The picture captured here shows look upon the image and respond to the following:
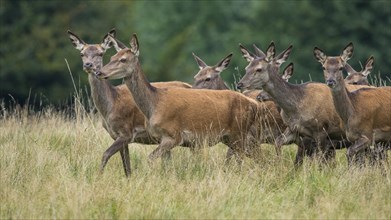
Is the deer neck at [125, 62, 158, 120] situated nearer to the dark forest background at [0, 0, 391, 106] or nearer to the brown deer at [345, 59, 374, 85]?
the brown deer at [345, 59, 374, 85]

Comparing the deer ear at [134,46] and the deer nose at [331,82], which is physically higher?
the deer ear at [134,46]

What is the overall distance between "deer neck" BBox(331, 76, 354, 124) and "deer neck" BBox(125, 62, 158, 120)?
217 cm

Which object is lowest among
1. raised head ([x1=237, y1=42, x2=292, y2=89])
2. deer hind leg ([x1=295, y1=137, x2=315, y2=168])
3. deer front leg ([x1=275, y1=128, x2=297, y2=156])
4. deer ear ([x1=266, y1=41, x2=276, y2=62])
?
deer hind leg ([x1=295, y1=137, x2=315, y2=168])

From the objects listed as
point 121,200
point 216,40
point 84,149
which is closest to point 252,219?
point 121,200

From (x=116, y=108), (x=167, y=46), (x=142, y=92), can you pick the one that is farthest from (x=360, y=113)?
(x=167, y=46)

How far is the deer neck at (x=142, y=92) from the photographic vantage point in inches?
497

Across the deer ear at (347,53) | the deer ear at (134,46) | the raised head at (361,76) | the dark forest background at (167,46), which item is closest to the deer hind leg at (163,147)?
the deer ear at (134,46)

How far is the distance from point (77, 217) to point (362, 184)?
3164mm

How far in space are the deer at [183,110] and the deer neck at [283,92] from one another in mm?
288

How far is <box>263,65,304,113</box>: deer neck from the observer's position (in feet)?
43.1

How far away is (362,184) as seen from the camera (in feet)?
35.7

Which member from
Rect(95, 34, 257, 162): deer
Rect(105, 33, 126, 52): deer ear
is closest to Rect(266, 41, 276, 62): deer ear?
Rect(95, 34, 257, 162): deer

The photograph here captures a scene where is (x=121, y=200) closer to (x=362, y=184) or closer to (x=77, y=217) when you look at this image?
(x=77, y=217)

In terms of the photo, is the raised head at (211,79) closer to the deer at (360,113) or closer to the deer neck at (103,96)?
the deer neck at (103,96)
